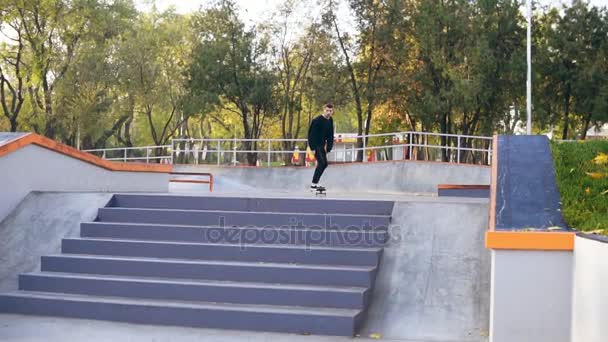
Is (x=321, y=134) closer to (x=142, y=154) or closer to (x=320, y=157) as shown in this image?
(x=320, y=157)

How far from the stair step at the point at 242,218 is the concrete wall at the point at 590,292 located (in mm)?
3376

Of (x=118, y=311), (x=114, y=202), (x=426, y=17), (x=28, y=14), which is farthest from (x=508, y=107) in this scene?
(x=118, y=311)

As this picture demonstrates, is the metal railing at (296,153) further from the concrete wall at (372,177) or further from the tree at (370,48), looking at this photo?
the tree at (370,48)

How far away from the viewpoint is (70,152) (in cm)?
1162

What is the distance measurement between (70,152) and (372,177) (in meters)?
12.8

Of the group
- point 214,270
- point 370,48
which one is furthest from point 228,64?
point 214,270

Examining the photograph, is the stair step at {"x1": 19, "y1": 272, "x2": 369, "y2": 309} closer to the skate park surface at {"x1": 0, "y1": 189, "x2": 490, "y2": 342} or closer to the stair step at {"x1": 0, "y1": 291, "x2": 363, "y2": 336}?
the stair step at {"x1": 0, "y1": 291, "x2": 363, "y2": 336}

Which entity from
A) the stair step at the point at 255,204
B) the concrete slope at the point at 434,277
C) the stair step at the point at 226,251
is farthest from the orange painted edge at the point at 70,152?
the concrete slope at the point at 434,277

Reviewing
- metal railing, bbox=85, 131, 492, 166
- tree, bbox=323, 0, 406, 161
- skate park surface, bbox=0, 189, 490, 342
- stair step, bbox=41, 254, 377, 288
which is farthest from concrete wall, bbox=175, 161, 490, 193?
stair step, bbox=41, 254, 377, 288

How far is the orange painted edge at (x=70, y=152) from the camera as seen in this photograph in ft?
33.5

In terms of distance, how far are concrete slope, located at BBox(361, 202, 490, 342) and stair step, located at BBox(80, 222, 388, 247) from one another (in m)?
0.42

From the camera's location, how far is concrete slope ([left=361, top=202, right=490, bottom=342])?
7.30 meters

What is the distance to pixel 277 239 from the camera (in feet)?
29.0

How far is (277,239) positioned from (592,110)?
85.1 ft
